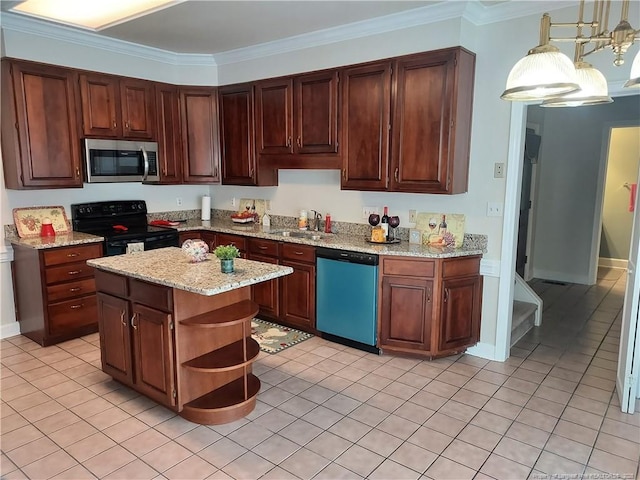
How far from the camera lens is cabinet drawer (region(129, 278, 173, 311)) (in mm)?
2635

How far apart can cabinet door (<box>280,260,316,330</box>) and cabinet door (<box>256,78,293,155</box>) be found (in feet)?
4.17

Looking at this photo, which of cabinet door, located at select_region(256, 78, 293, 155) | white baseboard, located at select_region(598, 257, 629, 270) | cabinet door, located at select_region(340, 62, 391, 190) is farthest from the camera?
white baseboard, located at select_region(598, 257, 629, 270)

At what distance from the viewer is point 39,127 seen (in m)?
4.01

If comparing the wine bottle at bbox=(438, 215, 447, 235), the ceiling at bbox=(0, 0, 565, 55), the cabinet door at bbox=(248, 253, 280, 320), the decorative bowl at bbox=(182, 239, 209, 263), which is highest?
the ceiling at bbox=(0, 0, 565, 55)

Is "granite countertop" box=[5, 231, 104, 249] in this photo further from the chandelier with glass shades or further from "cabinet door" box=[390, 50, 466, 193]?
the chandelier with glass shades

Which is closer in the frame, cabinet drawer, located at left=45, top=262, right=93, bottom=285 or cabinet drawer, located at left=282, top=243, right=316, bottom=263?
cabinet drawer, located at left=45, top=262, right=93, bottom=285

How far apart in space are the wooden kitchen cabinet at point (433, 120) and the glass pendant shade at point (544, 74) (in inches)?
80.1

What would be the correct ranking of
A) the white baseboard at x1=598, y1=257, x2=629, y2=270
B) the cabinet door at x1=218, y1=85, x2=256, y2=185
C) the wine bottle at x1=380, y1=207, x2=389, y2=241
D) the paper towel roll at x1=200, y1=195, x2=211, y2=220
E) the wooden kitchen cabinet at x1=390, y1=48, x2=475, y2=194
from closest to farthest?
the wooden kitchen cabinet at x1=390, y1=48, x2=475, y2=194 → the wine bottle at x1=380, y1=207, x2=389, y2=241 → the cabinet door at x1=218, y1=85, x2=256, y2=185 → the paper towel roll at x1=200, y1=195, x2=211, y2=220 → the white baseboard at x1=598, y1=257, x2=629, y2=270

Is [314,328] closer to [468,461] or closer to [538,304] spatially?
[468,461]

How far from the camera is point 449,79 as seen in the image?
11.5 ft

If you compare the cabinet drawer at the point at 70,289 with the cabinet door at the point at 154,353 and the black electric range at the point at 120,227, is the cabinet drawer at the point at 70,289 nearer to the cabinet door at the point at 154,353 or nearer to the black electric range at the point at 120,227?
the black electric range at the point at 120,227

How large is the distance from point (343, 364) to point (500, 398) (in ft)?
3.98

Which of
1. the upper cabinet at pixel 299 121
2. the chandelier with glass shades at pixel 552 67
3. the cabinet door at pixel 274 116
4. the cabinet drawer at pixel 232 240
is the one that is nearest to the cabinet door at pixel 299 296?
the cabinet drawer at pixel 232 240

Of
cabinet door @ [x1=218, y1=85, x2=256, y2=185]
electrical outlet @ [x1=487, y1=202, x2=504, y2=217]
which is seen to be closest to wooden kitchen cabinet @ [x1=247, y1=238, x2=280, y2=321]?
cabinet door @ [x1=218, y1=85, x2=256, y2=185]
